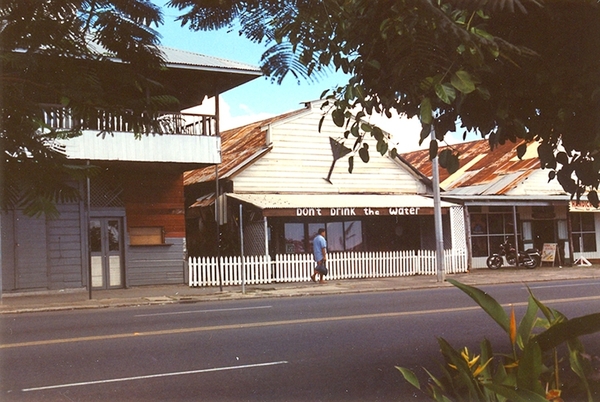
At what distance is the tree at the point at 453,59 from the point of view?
→ 8.69ft

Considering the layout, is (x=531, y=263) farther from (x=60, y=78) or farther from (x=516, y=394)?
(x=60, y=78)

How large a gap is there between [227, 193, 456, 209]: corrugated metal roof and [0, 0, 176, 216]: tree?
20.8 metres

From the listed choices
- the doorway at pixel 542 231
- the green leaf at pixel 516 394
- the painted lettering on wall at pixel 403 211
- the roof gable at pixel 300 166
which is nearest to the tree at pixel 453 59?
the green leaf at pixel 516 394

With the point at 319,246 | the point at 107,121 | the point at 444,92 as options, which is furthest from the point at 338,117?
the point at 319,246

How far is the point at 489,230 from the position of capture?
30.9 m

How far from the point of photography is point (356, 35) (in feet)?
16.0

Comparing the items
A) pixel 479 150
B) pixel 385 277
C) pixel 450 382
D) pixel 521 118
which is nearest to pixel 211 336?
pixel 521 118

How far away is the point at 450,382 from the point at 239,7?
7.62ft

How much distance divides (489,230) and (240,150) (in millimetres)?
10755

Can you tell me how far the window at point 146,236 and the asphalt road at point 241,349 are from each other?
736 cm

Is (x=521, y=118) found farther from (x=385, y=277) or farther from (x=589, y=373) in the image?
(x=385, y=277)

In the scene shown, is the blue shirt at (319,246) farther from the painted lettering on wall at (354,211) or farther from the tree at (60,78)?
the tree at (60,78)

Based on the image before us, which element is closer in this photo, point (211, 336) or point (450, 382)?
point (450, 382)

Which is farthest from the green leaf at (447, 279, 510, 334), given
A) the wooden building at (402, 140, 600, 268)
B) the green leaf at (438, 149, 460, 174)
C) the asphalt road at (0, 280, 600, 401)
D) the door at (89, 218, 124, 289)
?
the wooden building at (402, 140, 600, 268)
